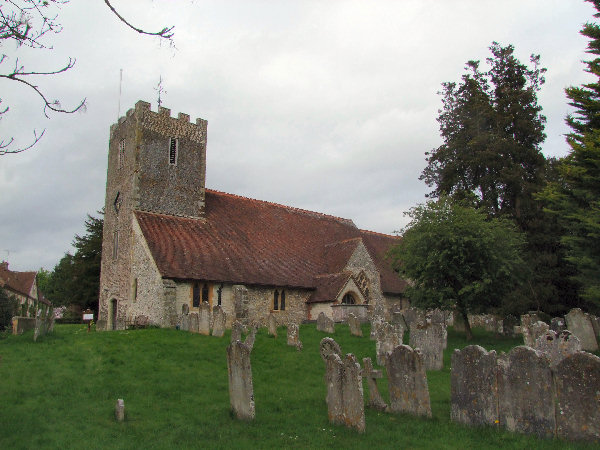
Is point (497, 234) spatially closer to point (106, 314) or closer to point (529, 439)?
point (529, 439)

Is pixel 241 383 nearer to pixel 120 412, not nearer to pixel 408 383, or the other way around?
pixel 120 412

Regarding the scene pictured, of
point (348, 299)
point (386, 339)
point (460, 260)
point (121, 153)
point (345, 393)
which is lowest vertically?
point (345, 393)

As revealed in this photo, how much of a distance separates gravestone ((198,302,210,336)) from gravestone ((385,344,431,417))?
10.6 m

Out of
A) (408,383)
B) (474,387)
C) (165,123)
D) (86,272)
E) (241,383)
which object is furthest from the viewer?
(86,272)

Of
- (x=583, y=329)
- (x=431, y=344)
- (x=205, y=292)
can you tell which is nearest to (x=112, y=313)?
(x=205, y=292)

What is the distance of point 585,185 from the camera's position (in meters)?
17.3

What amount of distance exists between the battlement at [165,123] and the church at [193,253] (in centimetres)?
6

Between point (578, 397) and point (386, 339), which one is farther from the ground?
point (386, 339)

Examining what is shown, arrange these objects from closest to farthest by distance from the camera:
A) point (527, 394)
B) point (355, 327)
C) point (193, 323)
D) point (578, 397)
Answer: point (578, 397)
point (527, 394)
point (355, 327)
point (193, 323)

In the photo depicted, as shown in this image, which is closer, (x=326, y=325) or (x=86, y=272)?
(x=326, y=325)

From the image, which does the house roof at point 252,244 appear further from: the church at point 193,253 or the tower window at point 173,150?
the tower window at point 173,150

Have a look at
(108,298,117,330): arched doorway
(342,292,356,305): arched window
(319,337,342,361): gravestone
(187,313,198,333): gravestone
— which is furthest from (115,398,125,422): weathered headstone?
(342,292,356,305): arched window

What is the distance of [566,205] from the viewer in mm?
17719

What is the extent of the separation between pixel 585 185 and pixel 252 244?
15765 millimetres
